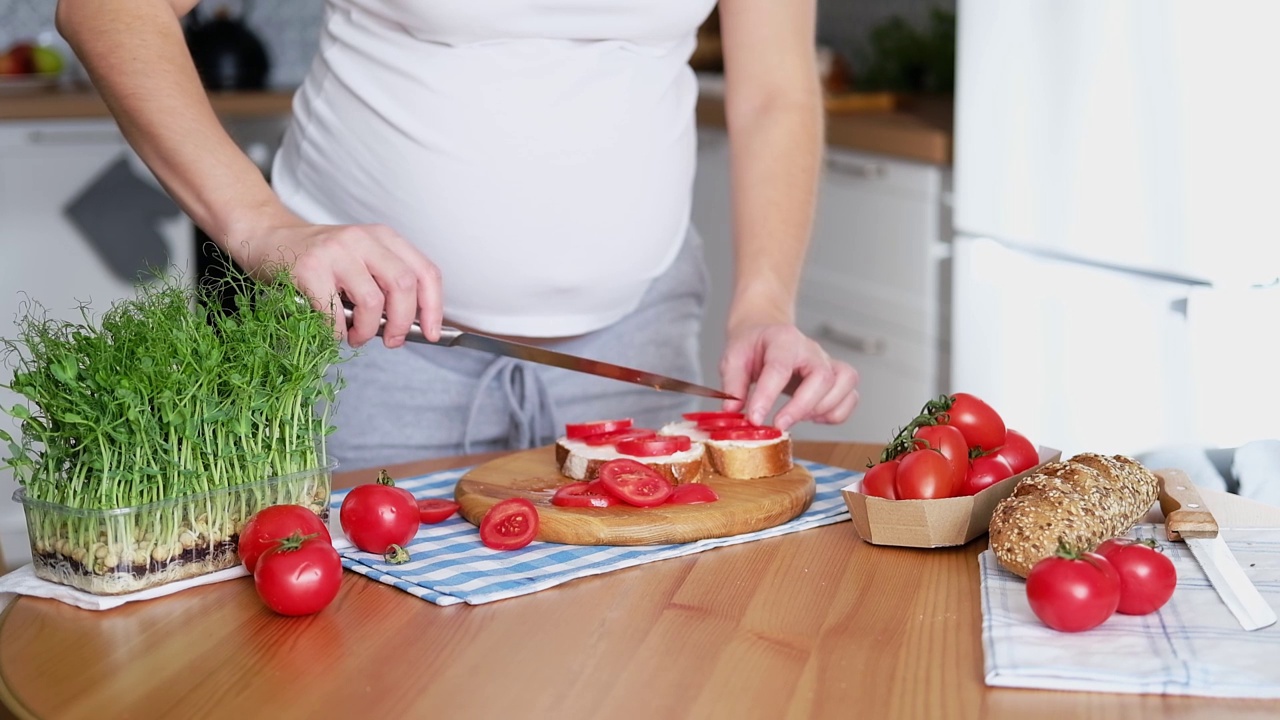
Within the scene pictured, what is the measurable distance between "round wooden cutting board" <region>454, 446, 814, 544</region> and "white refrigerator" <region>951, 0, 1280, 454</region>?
1.28 m

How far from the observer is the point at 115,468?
3.45 feet

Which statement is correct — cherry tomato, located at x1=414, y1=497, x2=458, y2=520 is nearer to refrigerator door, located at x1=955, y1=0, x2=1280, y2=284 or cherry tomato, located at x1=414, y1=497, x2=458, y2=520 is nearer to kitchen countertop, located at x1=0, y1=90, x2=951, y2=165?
refrigerator door, located at x1=955, y1=0, x2=1280, y2=284

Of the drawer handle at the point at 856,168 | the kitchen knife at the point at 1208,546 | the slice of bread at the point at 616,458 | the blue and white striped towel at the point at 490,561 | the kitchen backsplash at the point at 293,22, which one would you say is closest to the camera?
the kitchen knife at the point at 1208,546

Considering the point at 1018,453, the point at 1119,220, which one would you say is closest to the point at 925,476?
the point at 1018,453

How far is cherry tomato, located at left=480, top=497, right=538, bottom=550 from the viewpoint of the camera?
1201mm

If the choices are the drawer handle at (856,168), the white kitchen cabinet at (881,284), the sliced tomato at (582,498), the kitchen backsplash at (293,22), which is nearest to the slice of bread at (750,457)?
the sliced tomato at (582,498)

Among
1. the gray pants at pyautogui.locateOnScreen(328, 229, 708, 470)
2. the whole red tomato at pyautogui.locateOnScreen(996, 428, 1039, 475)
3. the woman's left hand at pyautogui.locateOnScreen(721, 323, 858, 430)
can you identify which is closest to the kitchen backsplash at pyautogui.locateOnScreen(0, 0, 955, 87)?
the gray pants at pyautogui.locateOnScreen(328, 229, 708, 470)

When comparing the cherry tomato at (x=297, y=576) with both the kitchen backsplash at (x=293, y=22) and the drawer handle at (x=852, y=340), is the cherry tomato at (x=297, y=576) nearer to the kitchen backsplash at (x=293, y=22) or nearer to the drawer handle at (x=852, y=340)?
the drawer handle at (x=852, y=340)

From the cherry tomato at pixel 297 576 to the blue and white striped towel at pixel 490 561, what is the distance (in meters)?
0.08

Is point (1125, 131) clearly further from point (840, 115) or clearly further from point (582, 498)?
point (582, 498)

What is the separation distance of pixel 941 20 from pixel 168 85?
9.00 feet

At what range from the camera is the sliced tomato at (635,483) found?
1.26m

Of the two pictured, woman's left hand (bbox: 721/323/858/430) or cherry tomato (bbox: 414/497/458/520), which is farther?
woman's left hand (bbox: 721/323/858/430)

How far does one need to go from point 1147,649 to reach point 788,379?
1.88 feet
